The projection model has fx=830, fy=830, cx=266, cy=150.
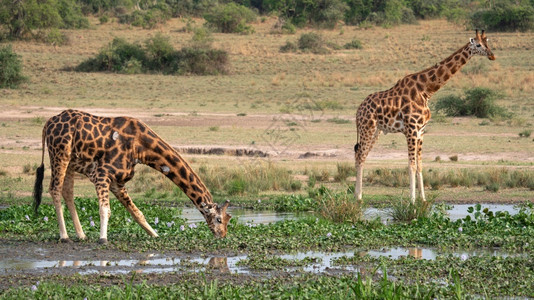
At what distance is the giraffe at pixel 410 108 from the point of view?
14.1 meters

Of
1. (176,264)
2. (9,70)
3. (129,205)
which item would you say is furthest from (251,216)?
(9,70)

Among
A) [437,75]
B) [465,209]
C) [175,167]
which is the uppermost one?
[437,75]

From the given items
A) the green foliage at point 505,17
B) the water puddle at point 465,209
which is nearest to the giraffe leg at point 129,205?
the water puddle at point 465,209

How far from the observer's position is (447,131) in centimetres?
2588

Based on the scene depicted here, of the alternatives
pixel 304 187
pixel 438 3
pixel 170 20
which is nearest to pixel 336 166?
pixel 304 187

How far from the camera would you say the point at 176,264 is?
928cm

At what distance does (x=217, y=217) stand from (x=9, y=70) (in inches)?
1037

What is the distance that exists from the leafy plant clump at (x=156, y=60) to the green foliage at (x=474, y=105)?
13.6 m

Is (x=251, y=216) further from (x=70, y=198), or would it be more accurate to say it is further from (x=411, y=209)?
(x=70, y=198)

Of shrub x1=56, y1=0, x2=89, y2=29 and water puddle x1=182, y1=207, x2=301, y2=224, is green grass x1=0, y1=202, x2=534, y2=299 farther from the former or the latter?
shrub x1=56, y1=0, x2=89, y2=29

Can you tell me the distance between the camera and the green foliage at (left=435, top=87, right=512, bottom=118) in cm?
2878

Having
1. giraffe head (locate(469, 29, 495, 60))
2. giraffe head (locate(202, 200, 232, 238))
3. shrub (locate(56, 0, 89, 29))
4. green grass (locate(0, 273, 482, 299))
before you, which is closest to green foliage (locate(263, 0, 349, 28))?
shrub (locate(56, 0, 89, 29))

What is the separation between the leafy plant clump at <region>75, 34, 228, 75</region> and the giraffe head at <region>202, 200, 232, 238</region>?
2965 centimetres

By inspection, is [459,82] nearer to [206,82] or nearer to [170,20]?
[206,82]
